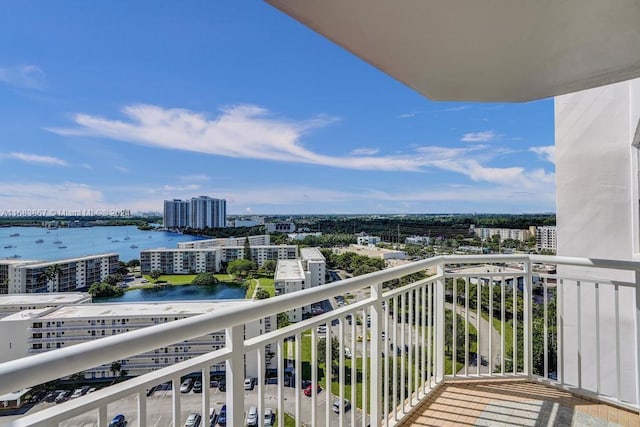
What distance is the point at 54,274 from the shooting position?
3527mm

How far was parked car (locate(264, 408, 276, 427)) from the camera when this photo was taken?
4.49 feet

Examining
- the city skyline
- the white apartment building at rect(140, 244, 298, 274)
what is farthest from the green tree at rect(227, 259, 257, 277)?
the city skyline

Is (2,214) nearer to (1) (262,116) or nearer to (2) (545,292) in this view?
(2) (545,292)

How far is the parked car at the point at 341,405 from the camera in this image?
1845 millimetres

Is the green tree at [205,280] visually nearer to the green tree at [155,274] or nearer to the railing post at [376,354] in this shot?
the green tree at [155,274]

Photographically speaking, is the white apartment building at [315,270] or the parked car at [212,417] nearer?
the parked car at [212,417]

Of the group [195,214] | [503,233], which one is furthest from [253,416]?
[195,214]

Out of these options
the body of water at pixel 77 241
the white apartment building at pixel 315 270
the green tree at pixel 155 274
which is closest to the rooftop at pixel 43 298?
the green tree at pixel 155 274

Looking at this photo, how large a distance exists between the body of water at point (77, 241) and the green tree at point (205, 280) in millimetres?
826

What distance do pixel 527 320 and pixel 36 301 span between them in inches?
169

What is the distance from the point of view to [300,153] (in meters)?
17.0

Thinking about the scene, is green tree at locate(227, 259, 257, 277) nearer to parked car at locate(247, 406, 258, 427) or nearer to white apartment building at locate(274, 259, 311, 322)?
white apartment building at locate(274, 259, 311, 322)

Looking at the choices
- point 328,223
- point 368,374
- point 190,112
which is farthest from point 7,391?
point 190,112

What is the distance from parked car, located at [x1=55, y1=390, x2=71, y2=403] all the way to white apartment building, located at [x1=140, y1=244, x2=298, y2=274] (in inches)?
135
